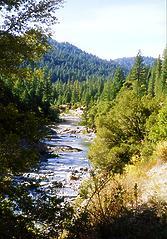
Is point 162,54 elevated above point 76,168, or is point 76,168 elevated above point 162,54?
point 162,54

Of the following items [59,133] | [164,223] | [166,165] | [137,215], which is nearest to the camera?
[164,223]

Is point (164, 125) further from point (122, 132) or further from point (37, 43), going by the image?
point (37, 43)

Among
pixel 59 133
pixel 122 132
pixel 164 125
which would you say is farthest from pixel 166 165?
pixel 59 133

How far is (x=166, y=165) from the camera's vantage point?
1572 centimetres

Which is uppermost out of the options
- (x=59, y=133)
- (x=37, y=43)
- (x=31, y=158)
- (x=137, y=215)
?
(x=37, y=43)

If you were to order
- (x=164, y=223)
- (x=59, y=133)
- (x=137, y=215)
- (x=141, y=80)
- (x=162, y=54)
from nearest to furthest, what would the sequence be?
(x=164, y=223), (x=137, y=215), (x=59, y=133), (x=141, y=80), (x=162, y=54)

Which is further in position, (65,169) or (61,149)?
(61,149)

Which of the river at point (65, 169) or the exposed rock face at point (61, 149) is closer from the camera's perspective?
the river at point (65, 169)

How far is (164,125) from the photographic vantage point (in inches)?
1254

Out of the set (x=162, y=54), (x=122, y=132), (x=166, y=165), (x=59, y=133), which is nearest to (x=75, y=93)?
(x=162, y=54)

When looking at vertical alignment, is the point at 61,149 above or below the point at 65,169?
below

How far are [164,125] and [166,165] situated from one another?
16488mm

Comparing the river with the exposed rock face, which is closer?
the river

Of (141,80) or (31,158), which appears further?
(141,80)
